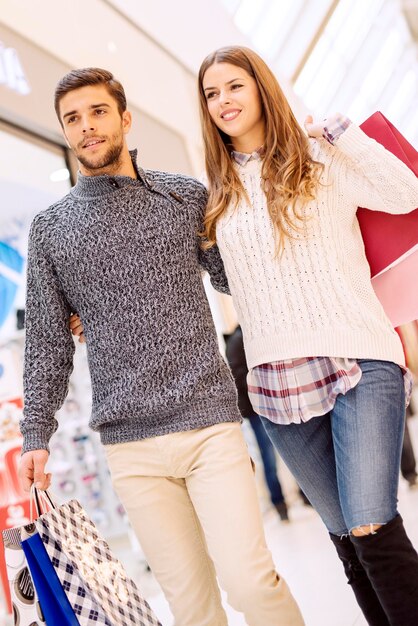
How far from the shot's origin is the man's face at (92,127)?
2.19 m

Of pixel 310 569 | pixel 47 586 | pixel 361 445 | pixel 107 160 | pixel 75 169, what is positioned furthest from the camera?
pixel 75 169

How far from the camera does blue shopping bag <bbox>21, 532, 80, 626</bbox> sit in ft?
5.94

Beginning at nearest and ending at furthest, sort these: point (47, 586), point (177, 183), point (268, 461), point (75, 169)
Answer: point (47, 586) → point (177, 183) → point (75, 169) → point (268, 461)

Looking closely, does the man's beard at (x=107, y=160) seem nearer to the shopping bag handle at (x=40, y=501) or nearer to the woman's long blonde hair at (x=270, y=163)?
the woman's long blonde hair at (x=270, y=163)

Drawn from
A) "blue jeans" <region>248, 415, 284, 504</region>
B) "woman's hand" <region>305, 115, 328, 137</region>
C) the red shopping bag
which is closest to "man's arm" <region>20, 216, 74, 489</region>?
"woman's hand" <region>305, 115, 328, 137</region>

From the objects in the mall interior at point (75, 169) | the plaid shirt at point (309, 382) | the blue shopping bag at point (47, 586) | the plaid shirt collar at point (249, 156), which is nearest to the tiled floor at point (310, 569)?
the mall interior at point (75, 169)

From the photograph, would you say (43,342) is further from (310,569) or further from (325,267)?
(310,569)

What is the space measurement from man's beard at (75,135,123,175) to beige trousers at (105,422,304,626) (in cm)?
76

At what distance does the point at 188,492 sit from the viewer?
217cm

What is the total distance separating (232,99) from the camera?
221 cm

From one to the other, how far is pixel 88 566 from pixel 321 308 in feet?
2.86

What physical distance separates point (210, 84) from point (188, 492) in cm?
115

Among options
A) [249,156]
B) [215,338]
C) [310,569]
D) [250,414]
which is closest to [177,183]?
[249,156]

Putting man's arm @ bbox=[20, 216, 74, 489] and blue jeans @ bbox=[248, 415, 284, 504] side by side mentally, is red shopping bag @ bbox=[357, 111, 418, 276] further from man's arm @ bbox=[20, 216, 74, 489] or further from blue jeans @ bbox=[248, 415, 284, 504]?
blue jeans @ bbox=[248, 415, 284, 504]
